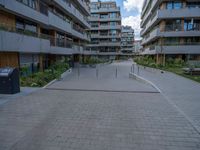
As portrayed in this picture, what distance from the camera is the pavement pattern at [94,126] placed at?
3.96 metres

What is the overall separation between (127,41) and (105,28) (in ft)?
139

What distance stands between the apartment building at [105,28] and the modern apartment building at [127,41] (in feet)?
115

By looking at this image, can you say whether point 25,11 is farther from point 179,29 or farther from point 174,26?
point 179,29

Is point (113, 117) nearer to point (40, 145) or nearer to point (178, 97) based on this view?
point (40, 145)

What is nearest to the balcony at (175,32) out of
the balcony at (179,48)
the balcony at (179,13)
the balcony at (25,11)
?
the balcony at (179,48)

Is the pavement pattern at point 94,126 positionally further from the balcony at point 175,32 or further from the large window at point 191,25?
the large window at point 191,25

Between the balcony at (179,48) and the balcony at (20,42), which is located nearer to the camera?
the balcony at (20,42)

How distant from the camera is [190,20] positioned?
89.1 ft

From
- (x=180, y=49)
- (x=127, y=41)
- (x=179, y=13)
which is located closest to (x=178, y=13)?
(x=179, y=13)

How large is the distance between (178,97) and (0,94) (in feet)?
33.4

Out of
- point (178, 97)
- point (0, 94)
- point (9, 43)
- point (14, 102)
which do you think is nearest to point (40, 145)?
point (14, 102)

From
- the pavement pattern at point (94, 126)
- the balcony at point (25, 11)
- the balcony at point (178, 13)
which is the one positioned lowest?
the pavement pattern at point (94, 126)

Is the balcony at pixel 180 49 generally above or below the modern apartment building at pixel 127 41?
below

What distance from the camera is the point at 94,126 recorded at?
4984 mm
